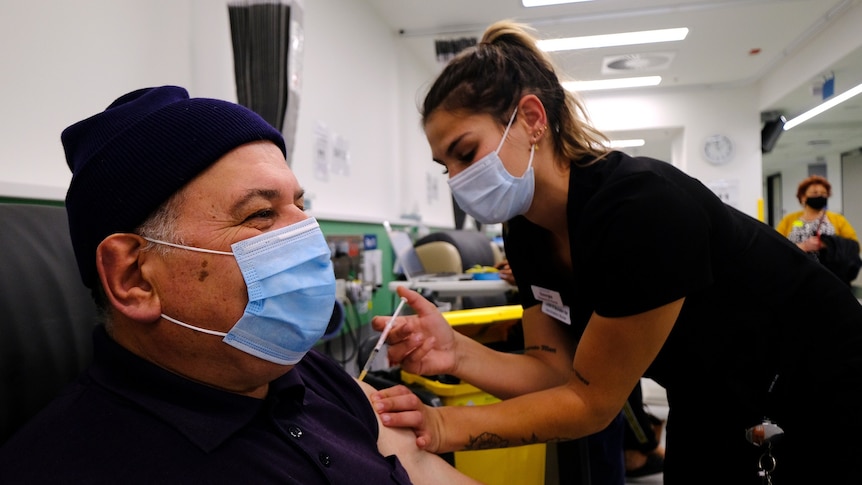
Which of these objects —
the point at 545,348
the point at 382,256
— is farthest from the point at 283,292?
the point at 382,256

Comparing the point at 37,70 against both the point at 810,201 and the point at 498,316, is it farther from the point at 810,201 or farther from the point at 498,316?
the point at 810,201

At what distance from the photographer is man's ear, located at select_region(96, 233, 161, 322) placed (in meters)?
0.68

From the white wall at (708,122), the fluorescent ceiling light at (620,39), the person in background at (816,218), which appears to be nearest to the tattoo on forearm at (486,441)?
the fluorescent ceiling light at (620,39)

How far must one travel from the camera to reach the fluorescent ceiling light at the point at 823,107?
5.52 m

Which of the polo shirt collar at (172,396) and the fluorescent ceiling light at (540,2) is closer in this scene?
the polo shirt collar at (172,396)

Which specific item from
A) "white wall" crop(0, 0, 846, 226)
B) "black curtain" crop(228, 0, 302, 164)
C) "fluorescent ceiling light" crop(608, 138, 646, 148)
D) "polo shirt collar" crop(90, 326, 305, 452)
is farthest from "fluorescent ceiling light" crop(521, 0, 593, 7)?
"fluorescent ceiling light" crop(608, 138, 646, 148)

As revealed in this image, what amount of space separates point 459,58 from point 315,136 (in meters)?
1.68

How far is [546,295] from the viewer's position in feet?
4.22

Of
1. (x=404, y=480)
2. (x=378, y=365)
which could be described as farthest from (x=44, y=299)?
(x=378, y=365)

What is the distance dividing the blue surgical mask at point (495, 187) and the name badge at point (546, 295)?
0.67 ft

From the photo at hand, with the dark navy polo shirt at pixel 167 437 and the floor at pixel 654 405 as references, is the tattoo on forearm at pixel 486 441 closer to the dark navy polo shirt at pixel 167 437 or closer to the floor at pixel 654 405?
the dark navy polo shirt at pixel 167 437

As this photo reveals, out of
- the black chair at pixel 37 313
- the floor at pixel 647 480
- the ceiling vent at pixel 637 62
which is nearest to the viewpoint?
the black chair at pixel 37 313

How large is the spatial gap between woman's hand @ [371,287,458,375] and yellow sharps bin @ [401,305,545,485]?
0.84 ft

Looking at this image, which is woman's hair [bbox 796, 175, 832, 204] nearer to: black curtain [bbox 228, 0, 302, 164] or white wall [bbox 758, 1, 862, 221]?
white wall [bbox 758, 1, 862, 221]
